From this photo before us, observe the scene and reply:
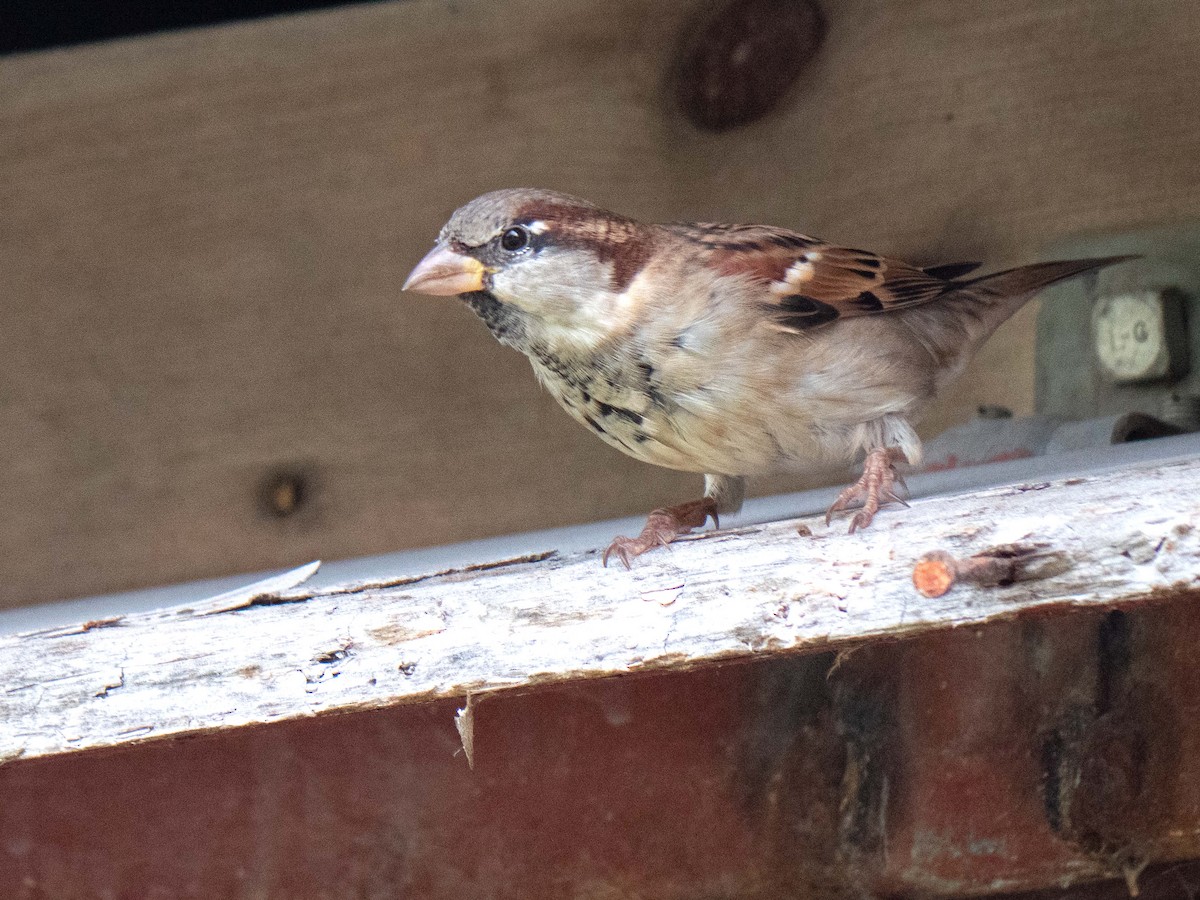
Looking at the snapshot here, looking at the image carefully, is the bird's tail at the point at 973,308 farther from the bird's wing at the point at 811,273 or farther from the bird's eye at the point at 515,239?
the bird's eye at the point at 515,239

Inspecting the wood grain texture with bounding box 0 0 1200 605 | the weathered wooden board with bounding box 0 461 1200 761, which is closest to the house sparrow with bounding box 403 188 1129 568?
the wood grain texture with bounding box 0 0 1200 605

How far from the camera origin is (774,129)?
2.05 meters

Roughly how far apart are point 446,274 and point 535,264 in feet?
0.40

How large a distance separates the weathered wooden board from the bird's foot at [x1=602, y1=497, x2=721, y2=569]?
8.2 inches

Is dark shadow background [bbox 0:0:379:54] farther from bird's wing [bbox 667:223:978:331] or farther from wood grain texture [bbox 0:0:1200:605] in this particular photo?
bird's wing [bbox 667:223:978:331]

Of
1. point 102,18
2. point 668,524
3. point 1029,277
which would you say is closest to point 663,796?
point 668,524

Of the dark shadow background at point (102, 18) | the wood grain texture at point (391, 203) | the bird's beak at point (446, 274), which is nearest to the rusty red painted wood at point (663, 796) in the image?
the bird's beak at point (446, 274)

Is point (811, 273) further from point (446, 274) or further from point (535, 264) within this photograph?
point (446, 274)

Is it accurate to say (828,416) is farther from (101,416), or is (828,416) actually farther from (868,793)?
(101,416)

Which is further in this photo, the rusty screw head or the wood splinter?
the rusty screw head

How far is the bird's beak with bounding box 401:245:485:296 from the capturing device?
1.64m

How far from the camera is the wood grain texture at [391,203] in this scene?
79.0 inches

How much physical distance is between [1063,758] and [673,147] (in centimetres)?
119

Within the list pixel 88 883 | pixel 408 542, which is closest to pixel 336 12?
pixel 408 542
